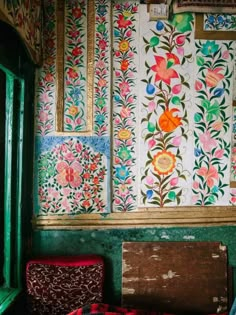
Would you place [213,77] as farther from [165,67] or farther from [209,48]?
[165,67]

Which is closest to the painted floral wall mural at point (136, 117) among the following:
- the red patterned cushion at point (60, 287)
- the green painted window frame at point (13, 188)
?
the green painted window frame at point (13, 188)

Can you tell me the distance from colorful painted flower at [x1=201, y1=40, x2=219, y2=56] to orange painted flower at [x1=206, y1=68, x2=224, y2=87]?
0.38 ft

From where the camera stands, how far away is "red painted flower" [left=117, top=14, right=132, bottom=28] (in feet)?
6.70

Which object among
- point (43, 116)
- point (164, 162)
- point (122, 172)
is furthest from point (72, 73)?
point (164, 162)

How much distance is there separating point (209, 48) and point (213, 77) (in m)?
0.19

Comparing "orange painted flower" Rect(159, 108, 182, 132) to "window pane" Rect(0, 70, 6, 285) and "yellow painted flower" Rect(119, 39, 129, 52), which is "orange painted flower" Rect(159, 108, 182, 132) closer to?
"yellow painted flower" Rect(119, 39, 129, 52)

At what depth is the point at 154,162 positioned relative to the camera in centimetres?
207

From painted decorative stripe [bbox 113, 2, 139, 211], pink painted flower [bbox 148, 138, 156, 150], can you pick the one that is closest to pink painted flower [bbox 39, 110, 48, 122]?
painted decorative stripe [bbox 113, 2, 139, 211]

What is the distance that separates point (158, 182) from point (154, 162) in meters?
0.13

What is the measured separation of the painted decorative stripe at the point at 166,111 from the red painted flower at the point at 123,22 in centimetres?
10

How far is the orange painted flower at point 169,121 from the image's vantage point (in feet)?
6.78

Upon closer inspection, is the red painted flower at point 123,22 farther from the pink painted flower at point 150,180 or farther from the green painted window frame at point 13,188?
the pink painted flower at point 150,180

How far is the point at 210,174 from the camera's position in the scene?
209cm

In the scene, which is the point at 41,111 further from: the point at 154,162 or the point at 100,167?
the point at 154,162
